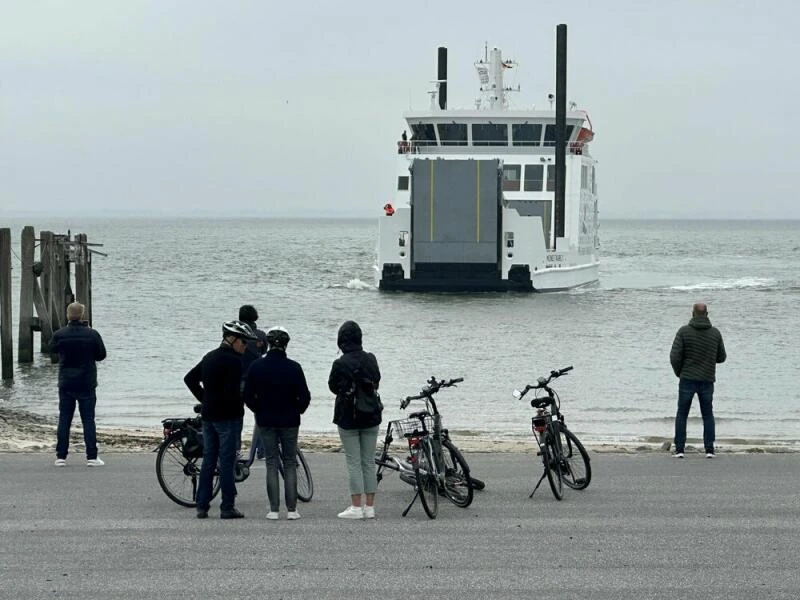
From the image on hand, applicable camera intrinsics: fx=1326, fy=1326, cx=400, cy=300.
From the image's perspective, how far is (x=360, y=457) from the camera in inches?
353

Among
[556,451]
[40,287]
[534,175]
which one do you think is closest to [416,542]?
[556,451]

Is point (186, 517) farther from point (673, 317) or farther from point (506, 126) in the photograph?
point (506, 126)

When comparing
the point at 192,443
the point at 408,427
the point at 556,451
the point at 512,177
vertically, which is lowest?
the point at 556,451

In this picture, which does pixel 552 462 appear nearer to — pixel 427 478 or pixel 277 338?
pixel 427 478

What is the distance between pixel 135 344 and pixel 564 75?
2010 cm

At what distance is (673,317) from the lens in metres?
40.2

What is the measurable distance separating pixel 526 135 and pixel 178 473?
37.6 meters

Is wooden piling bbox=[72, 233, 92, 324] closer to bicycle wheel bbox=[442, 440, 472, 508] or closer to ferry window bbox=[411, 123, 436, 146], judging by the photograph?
ferry window bbox=[411, 123, 436, 146]

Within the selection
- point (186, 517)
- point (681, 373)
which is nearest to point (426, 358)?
point (681, 373)

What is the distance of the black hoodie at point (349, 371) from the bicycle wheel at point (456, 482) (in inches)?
30.0

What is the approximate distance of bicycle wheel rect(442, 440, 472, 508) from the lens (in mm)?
9281

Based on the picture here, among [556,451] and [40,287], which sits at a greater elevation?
[40,287]

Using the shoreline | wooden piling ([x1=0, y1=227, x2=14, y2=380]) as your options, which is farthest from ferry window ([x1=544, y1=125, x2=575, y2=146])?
the shoreline

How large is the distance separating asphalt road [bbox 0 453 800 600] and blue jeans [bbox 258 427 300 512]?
0.60ft
